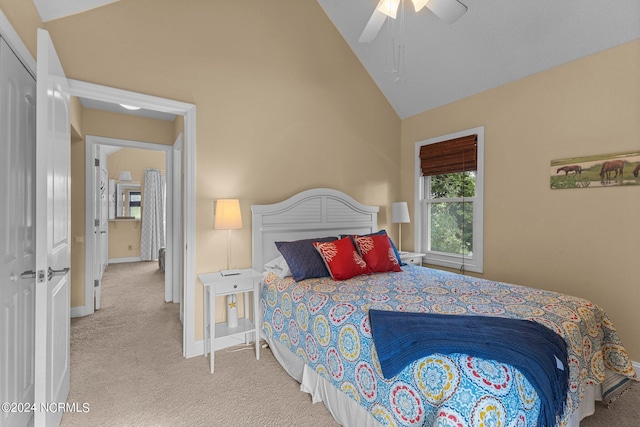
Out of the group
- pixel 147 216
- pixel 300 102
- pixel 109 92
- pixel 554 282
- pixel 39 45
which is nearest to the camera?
pixel 39 45

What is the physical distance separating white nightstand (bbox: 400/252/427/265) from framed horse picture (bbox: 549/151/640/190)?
64.0 inches

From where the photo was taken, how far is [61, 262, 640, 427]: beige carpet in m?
1.96

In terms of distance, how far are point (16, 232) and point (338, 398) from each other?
204 cm

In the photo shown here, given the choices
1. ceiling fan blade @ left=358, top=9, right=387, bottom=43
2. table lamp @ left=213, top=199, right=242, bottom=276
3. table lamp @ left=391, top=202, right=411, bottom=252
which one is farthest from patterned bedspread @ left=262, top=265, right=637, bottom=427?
ceiling fan blade @ left=358, top=9, right=387, bottom=43

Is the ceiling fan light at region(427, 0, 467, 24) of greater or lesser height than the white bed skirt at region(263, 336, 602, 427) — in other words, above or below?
above

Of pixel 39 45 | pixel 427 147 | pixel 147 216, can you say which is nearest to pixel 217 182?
pixel 39 45

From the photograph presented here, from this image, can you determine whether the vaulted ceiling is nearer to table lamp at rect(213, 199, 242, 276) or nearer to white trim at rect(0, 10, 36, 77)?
white trim at rect(0, 10, 36, 77)

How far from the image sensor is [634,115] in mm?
2486

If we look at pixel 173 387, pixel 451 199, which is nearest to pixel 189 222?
pixel 173 387

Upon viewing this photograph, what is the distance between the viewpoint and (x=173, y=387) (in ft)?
7.56

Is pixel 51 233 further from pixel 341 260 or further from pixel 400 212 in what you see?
pixel 400 212

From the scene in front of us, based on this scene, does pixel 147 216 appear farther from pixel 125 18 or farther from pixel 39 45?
pixel 39 45

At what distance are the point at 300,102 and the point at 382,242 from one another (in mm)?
1777

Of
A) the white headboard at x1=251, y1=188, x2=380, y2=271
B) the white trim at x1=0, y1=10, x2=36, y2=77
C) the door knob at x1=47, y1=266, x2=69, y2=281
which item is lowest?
the door knob at x1=47, y1=266, x2=69, y2=281
